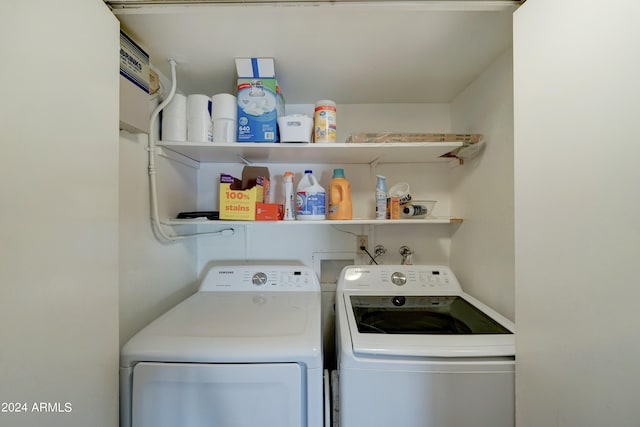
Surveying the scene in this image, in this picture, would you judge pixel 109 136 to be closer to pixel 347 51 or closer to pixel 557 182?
pixel 347 51

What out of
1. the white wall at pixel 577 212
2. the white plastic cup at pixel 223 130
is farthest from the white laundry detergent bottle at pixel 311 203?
the white wall at pixel 577 212

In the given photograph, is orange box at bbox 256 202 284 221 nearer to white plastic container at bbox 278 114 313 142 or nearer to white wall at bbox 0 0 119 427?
white plastic container at bbox 278 114 313 142

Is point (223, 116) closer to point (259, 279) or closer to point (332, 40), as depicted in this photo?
point (332, 40)

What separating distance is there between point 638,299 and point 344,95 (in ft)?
4.66

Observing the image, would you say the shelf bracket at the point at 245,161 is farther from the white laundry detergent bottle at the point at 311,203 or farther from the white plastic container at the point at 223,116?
the white laundry detergent bottle at the point at 311,203

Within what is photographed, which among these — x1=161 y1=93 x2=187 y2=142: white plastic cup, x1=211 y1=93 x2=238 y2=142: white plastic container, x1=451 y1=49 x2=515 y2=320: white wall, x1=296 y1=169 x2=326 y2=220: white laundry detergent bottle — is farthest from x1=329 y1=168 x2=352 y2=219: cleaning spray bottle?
x1=161 y1=93 x2=187 y2=142: white plastic cup

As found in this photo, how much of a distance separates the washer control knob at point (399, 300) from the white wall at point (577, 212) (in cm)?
56

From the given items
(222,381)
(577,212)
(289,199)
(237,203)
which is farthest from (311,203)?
(577,212)

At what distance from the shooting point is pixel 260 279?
1.42m

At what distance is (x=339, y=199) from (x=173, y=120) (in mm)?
929

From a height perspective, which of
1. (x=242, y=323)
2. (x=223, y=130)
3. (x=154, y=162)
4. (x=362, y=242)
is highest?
(x=223, y=130)

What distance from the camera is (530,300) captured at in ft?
2.31

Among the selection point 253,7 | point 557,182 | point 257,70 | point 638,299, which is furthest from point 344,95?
point 638,299

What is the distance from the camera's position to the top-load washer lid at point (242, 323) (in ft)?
2.59
